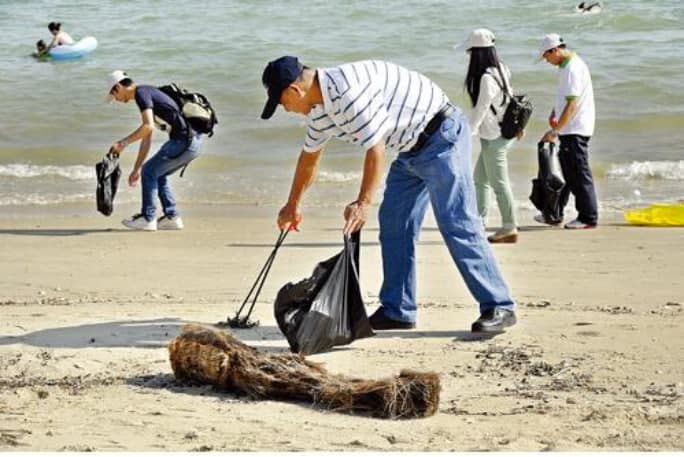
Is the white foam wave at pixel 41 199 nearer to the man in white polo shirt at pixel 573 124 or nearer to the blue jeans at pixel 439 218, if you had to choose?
the man in white polo shirt at pixel 573 124

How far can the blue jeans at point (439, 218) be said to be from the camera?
6.87 m

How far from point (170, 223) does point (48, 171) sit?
3.69m

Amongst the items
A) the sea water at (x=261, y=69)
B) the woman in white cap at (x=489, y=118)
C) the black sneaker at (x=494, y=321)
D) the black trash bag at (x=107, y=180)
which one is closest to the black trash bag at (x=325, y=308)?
the black sneaker at (x=494, y=321)

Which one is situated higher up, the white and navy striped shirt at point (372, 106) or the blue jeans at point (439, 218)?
the white and navy striped shirt at point (372, 106)

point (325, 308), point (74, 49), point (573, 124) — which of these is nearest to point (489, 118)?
point (573, 124)

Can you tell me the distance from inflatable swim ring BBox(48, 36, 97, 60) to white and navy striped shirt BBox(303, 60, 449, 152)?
15.4m

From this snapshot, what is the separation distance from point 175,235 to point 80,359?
15.5ft

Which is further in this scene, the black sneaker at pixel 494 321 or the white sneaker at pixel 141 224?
the white sneaker at pixel 141 224

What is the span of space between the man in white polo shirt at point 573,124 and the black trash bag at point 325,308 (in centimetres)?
469

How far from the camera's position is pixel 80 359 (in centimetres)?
677

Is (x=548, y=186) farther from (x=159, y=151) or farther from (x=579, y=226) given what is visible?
(x=159, y=151)

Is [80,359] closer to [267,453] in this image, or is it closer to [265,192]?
[267,453]

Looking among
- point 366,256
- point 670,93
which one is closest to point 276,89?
point 366,256

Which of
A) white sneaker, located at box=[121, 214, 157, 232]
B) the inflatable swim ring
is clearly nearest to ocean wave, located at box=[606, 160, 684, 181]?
white sneaker, located at box=[121, 214, 157, 232]
